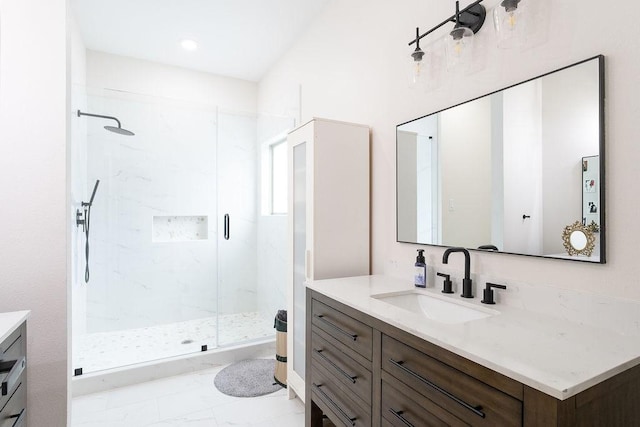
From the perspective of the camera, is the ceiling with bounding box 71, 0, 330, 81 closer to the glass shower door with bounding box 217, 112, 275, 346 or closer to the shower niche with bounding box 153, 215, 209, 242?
the glass shower door with bounding box 217, 112, 275, 346

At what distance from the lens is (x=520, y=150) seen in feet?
4.59

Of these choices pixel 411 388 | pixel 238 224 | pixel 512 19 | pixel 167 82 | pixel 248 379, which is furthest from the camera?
pixel 167 82

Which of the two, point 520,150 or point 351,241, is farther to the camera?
point 351,241

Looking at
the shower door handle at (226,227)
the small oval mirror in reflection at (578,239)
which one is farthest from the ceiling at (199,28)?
the small oval mirror in reflection at (578,239)

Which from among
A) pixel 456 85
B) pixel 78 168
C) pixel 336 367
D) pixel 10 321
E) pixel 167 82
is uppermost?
pixel 167 82

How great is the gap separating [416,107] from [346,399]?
1.52m

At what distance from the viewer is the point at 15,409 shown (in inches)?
56.1

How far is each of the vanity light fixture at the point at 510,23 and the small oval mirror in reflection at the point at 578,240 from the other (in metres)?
0.77

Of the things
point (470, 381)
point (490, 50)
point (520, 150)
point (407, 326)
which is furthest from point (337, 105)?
point (470, 381)

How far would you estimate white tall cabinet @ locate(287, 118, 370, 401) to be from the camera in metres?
2.03

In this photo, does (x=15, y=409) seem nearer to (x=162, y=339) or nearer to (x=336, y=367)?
(x=336, y=367)

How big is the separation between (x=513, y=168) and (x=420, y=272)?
0.65 meters

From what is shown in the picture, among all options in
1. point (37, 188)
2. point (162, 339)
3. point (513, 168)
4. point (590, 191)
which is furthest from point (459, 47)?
point (162, 339)

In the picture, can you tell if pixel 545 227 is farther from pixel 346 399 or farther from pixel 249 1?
pixel 249 1
